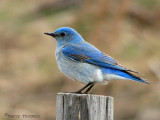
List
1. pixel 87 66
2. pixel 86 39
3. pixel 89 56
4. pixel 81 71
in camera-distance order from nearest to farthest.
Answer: pixel 81 71, pixel 87 66, pixel 89 56, pixel 86 39

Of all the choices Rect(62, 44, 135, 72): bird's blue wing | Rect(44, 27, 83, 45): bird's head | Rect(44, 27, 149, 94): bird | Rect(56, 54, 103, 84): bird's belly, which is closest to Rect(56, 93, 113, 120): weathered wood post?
Rect(44, 27, 149, 94): bird

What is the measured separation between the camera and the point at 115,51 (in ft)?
31.6

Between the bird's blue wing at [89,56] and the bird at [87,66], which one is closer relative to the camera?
the bird at [87,66]

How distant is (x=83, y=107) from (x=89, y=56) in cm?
169

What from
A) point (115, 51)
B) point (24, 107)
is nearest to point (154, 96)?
point (115, 51)

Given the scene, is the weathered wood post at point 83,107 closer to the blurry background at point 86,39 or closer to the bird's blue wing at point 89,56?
the bird's blue wing at point 89,56

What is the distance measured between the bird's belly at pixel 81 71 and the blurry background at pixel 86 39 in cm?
322

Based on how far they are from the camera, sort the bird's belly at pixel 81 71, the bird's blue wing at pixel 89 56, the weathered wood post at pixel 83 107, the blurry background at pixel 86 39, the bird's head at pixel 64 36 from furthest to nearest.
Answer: the blurry background at pixel 86 39
the bird's head at pixel 64 36
the bird's blue wing at pixel 89 56
the bird's belly at pixel 81 71
the weathered wood post at pixel 83 107

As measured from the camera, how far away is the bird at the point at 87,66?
17.2 feet

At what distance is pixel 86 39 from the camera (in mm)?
9609

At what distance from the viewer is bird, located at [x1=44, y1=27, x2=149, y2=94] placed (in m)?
5.24

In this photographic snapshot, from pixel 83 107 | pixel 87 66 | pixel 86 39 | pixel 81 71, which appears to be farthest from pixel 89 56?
pixel 86 39

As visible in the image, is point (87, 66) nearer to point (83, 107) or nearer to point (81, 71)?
point (81, 71)

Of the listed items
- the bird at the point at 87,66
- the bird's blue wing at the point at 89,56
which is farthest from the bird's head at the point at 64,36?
the bird's blue wing at the point at 89,56
